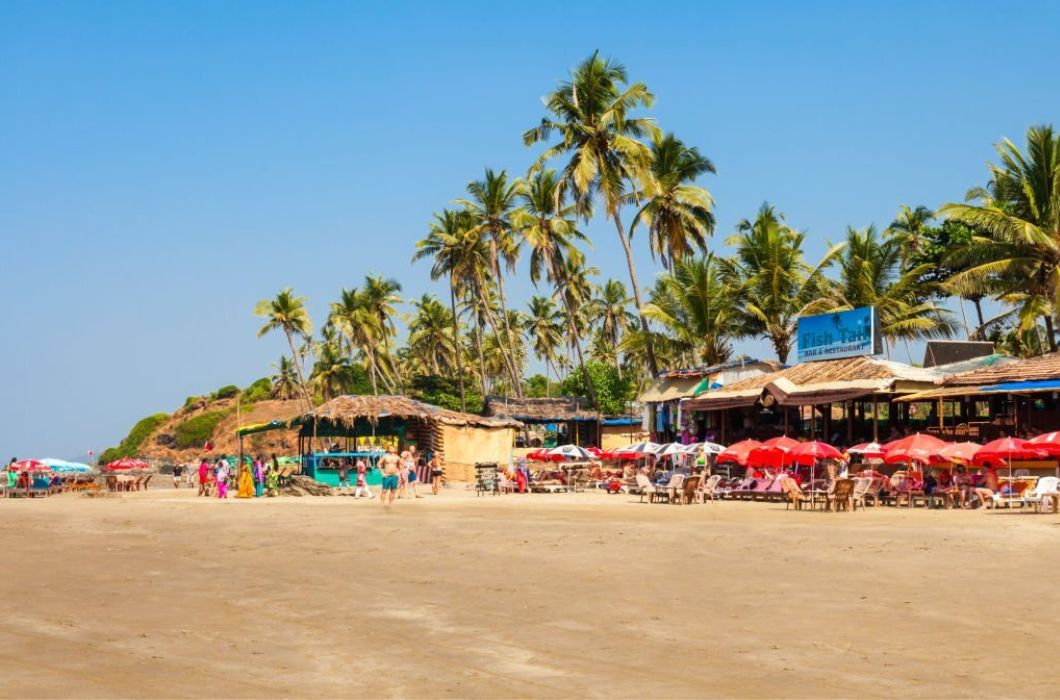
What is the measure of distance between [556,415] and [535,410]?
1001 millimetres

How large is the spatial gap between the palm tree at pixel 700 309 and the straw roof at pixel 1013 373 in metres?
11.3

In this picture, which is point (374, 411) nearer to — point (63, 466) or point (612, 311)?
point (63, 466)

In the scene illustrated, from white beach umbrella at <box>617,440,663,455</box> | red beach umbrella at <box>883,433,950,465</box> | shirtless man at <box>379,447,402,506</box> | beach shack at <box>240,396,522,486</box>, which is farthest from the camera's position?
beach shack at <box>240,396,522,486</box>

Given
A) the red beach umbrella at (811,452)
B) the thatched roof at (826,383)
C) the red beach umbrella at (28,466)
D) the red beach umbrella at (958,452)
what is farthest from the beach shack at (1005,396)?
the red beach umbrella at (28,466)

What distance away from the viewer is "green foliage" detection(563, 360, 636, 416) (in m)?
67.6

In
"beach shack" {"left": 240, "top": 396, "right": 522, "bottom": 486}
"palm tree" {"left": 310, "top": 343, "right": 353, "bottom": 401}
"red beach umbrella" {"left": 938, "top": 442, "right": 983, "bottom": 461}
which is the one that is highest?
"palm tree" {"left": 310, "top": 343, "right": 353, "bottom": 401}

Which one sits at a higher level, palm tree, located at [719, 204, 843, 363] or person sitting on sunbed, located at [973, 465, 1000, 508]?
palm tree, located at [719, 204, 843, 363]

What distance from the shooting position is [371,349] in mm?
74250

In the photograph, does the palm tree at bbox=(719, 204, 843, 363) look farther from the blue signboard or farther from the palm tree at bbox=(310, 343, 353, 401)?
the palm tree at bbox=(310, 343, 353, 401)

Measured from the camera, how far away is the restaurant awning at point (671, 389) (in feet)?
141

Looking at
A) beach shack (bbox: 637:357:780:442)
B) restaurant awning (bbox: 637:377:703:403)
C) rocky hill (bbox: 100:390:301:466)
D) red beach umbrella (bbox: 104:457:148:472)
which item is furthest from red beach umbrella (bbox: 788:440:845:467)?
rocky hill (bbox: 100:390:301:466)

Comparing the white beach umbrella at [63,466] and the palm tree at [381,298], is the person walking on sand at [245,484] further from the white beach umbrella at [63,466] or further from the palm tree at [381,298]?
the palm tree at [381,298]

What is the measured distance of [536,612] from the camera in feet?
33.0

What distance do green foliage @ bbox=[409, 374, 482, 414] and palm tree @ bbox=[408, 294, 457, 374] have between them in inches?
316
